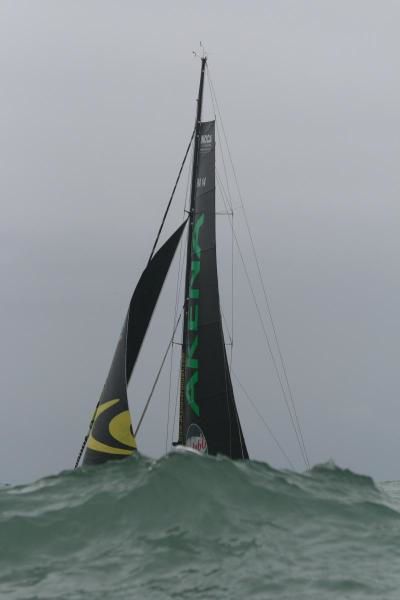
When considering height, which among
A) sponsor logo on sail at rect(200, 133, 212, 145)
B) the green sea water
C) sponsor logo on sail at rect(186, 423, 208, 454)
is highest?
sponsor logo on sail at rect(200, 133, 212, 145)

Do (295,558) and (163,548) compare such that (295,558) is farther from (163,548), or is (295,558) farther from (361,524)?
(361,524)

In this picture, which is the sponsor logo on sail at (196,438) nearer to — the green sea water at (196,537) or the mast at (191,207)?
the mast at (191,207)

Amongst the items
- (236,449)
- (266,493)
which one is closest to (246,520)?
(266,493)

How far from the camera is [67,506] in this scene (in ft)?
36.0

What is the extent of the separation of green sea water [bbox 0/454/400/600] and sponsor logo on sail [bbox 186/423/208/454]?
4702 mm

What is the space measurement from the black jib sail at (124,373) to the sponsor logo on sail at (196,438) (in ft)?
8.51

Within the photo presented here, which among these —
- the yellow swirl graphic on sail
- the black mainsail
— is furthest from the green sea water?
the black mainsail

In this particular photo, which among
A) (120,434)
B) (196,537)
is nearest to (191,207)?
(120,434)

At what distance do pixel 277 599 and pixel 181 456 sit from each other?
692cm

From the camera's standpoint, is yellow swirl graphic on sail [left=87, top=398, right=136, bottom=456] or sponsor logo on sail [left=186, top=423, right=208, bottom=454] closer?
yellow swirl graphic on sail [left=87, top=398, right=136, bottom=456]

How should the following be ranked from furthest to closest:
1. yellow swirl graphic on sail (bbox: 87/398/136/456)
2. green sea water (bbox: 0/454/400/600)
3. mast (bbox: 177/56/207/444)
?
mast (bbox: 177/56/207/444) < yellow swirl graphic on sail (bbox: 87/398/136/456) < green sea water (bbox: 0/454/400/600)

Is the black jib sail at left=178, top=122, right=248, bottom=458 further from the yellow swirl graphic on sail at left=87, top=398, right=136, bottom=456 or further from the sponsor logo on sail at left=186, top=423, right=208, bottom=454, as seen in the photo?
the yellow swirl graphic on sail at left=87, top=398, right=136, bottom=456

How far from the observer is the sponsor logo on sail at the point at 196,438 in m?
18.6

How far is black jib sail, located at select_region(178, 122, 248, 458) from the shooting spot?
1878cm
